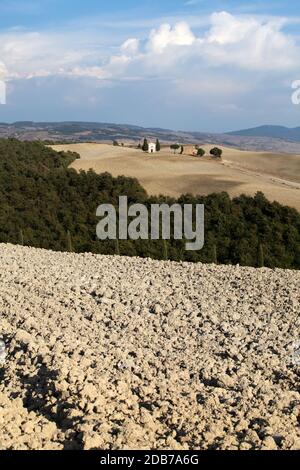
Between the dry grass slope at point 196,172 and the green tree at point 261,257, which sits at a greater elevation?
the dry grass slope at point 196,172

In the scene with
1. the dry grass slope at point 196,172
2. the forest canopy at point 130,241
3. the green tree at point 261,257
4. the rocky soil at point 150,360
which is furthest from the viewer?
the dry grass slope at point 196,172

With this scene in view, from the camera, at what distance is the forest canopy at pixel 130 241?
16.0 meters

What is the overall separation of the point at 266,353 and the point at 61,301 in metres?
3.84

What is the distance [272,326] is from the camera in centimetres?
823

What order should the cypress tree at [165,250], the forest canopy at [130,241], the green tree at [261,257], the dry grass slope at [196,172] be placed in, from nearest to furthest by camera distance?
the green tree at [261,257]
the cypress tree at [165,250]
the forest canopy at [130,241]
the dry grass slope at [196,172]

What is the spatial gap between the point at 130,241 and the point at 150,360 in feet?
33.4

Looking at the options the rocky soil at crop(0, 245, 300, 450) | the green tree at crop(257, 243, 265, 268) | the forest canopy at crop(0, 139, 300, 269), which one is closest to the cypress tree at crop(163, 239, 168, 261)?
the forest canopy at crop(0, 139, 300, 269)

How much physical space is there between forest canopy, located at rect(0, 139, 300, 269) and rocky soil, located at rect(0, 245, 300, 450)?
458 centimetres

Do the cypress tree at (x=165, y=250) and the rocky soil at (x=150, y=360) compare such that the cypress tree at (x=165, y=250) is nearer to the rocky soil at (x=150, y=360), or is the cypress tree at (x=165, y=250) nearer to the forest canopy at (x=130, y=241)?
the forest canopy at (x=130, y=241)

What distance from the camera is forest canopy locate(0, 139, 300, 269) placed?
16016mm

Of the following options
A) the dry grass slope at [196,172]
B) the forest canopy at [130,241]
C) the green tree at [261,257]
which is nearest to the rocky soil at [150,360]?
the green tree at [261,257]

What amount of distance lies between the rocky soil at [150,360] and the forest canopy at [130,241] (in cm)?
458
